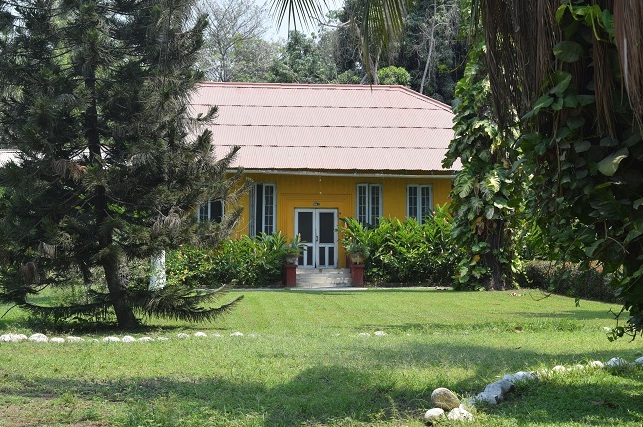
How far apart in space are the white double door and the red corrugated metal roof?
2144 millimetres

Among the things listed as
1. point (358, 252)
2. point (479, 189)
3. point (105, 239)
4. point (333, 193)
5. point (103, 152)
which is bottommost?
point (358, 252)

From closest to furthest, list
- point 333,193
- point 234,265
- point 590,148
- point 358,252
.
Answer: point 590,148 → point 234,265 → point 358,252 → point 333,193

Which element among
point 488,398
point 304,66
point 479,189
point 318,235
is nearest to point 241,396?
point 488,398

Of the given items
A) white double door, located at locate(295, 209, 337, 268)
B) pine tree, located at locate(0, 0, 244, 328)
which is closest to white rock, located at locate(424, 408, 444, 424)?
pine tree, located at locate(0, 0, 244, 328)

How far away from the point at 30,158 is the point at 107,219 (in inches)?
72.5

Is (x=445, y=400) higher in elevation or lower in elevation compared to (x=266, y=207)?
lower

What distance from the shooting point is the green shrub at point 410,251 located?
2725 cm

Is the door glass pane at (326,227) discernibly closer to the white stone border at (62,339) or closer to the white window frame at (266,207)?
the white window frame at (266,207)

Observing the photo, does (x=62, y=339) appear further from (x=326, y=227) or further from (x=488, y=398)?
(x=326, y=227)

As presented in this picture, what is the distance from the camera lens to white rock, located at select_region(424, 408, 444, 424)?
6879mm

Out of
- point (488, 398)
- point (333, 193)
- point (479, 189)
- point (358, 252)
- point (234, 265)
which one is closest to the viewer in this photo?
point (488, 398)

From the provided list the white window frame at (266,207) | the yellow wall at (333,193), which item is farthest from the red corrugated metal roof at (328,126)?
the white window frame at (266,207)

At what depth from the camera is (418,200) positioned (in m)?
30.2

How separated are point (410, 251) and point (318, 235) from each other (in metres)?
4.04
